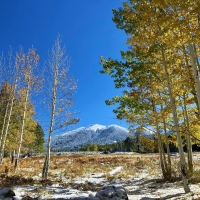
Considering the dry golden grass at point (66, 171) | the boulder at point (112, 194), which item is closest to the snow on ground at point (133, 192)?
the boulder at point (112, 194)

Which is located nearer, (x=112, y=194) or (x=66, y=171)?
(x=112, y=194)

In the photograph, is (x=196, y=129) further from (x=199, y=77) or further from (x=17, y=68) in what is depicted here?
(x=17, y=68)

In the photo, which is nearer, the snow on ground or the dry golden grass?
the snow on ground

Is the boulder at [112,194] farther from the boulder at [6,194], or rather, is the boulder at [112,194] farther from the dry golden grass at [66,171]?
the dry golden grass at [66,171]

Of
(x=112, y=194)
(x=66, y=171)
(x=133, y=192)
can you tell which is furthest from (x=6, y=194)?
(x=66, y=171)

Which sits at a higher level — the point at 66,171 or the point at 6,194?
the point at 6,194

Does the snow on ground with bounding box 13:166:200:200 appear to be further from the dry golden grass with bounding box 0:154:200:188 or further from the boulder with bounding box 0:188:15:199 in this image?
the dry golden grass with bounding box 0:154:200:188

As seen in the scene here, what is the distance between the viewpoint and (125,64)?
792 centimetres

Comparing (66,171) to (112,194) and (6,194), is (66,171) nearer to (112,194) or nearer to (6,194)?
(6,194)

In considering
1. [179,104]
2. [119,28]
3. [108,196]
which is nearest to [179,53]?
[179,104]

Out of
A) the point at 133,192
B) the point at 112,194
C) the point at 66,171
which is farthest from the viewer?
the point at 66,171

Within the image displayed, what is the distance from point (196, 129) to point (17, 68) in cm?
1243

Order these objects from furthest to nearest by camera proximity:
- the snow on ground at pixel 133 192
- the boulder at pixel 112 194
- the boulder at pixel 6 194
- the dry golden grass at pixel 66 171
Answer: the dry golden grass at pixel 66 171, the snow on ground at pixel 133 192, the boulder at pixel 6 194, the boulder at pixel 112 194

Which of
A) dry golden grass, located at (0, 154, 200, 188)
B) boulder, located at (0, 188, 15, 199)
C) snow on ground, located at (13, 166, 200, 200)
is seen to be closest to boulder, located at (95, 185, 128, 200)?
snow on ground, located at (13, 166, 200, 200)
